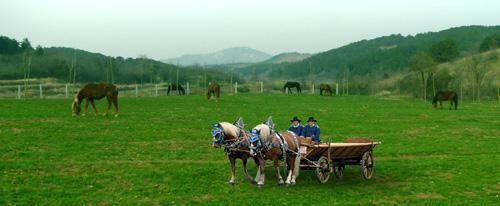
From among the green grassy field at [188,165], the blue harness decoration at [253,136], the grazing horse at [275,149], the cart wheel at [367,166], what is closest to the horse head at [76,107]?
the green grassy field at [188,165]

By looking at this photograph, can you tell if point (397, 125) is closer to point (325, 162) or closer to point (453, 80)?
point (325, 162)

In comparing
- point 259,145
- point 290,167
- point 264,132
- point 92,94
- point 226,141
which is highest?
point 92,94

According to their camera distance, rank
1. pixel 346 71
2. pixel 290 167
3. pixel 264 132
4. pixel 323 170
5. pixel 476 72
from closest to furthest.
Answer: pixel 264 132, pixel 290 167, pixel 323 170, pixel 476 72, pixel 346 71

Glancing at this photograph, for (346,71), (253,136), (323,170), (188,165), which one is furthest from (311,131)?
(346,71)

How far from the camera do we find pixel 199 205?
1233cm

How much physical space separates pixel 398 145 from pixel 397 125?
847 cm

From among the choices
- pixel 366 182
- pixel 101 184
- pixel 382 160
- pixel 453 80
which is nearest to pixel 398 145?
pixel 382 160

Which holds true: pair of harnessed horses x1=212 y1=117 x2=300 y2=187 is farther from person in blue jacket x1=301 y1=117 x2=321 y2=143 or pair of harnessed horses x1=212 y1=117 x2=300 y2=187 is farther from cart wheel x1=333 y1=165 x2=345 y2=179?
cart wheel x1=333 y1=165 x2=345 y2=179

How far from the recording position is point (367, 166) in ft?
50.5

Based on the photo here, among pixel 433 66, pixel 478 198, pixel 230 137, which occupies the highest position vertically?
pixel 433 66

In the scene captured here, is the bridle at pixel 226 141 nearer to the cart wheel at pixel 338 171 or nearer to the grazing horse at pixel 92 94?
the cart wheel at pixel 338 171

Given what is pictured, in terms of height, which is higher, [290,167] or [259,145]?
[259,145]

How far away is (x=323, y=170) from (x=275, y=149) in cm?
182

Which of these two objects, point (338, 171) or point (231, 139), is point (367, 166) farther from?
point (231, 139)
